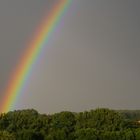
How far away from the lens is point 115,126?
68.5 metres

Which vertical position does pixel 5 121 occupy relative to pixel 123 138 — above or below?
above

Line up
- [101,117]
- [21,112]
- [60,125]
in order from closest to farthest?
1. [60,125]
2. [101,117]
3. [21,112]

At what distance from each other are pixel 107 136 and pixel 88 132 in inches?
89.4

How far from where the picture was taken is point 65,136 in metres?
57.9

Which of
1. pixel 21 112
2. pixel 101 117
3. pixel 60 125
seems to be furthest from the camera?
pixel 21 112

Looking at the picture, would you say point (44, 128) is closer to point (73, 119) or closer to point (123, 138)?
point (73, 119)

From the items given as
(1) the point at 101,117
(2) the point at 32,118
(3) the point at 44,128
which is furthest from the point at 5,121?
(1) the point at 101,117

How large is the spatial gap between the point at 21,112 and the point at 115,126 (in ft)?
63.8

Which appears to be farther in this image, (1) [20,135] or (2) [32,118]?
(2) [32,118]

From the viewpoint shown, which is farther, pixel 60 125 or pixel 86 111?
pixel 86 111

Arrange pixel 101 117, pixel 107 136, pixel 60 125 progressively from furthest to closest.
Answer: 1. pixel 101 117
2. pixel 60 125
3. pixel 107 136

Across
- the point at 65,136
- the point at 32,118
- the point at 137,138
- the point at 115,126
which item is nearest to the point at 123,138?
the point at 137,138

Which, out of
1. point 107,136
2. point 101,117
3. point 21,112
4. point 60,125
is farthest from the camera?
point 21,112

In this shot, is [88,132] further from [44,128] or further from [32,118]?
[32,118]
